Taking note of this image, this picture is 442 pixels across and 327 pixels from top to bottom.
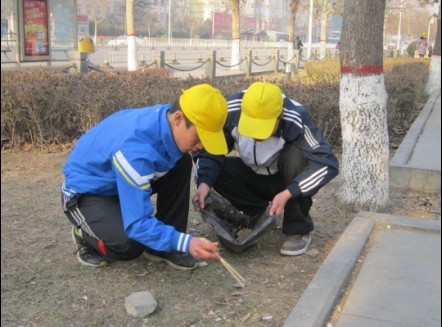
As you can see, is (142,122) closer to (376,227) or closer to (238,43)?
(376,227)

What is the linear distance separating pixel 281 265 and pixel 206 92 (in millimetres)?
1117

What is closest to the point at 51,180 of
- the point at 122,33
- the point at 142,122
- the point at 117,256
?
the point at 117,256

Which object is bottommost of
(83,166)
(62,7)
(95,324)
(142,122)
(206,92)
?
(95,324)

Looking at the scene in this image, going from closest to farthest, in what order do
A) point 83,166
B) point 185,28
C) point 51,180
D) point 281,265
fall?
point 83,166, point 281,265, point 51,180, point 185,28

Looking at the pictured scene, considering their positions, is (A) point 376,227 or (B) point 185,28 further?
(B) point 185,28

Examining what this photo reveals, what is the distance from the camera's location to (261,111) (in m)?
2.63

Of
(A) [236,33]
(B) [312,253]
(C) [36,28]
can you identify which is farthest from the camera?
(A) [236,33]

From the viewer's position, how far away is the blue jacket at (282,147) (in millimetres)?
2783

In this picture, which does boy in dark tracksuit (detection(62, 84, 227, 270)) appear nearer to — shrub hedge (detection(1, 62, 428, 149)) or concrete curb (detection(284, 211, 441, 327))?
concrete curb (detection(284, 211, 441, 327))

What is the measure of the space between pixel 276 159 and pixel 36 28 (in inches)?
427

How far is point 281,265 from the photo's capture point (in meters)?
2.84

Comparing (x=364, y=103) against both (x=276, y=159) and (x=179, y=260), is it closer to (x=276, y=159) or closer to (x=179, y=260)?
(x=276, y=159)

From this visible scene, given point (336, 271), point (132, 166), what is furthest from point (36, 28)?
point (336, 271)

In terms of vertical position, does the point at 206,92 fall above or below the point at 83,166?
above
